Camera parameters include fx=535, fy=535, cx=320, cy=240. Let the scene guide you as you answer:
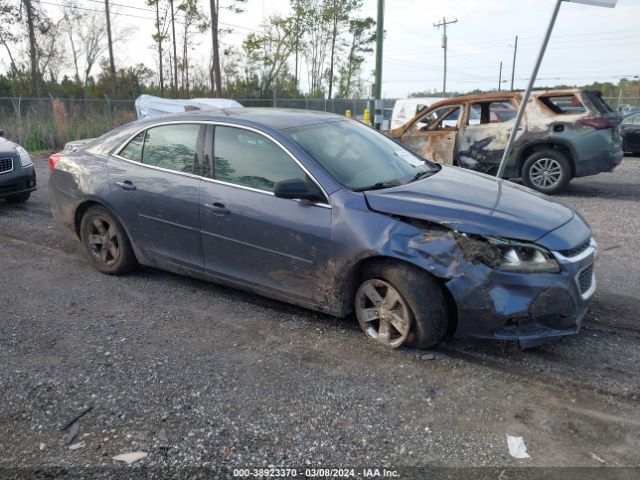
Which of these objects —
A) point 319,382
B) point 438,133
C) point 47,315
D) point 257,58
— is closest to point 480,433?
point 319,382

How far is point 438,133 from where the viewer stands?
10031mm

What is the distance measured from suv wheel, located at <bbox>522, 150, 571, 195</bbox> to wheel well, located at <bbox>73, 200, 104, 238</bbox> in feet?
23.9

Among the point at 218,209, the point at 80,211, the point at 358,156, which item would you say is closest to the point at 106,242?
the point at 80,211

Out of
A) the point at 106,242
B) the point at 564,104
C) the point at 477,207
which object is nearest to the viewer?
the point at 477,207

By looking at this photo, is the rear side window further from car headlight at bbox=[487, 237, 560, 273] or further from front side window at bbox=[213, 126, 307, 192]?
front side window at bbox=[213, 126, 307, 192]

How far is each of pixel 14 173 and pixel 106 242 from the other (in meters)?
3.84

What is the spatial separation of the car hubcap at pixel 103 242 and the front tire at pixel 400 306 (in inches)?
102

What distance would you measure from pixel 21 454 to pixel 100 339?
1.27m

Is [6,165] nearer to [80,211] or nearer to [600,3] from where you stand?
[80,211]

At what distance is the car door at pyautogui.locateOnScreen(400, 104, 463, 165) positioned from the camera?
32.7ft

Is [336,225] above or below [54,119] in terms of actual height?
below

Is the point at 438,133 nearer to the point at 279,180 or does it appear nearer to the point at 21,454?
the point at 279,180

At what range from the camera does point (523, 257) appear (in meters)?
3.35

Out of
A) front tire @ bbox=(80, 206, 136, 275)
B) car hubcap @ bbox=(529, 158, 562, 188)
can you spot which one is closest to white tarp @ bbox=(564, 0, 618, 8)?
car hubcap @ bbox=(529, 158, 562, 188)
